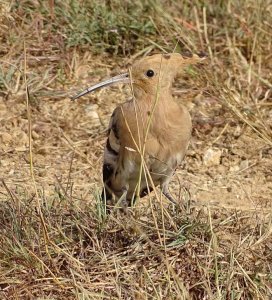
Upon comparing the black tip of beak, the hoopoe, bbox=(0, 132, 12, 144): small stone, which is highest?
the hoopoe

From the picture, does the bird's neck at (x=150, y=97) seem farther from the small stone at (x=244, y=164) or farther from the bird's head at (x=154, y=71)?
the small stone at (x=244, y=164)

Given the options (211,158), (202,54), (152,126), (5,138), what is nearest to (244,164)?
(211,158)

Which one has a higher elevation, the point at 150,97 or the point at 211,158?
the point at 150,97

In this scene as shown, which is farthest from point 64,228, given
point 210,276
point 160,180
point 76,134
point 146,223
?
point 76,134

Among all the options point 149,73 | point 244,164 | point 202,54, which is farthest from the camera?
point 202,54

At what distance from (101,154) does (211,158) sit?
553mm

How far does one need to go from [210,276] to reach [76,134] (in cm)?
180

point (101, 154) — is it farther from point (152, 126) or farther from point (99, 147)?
point (152, 126)

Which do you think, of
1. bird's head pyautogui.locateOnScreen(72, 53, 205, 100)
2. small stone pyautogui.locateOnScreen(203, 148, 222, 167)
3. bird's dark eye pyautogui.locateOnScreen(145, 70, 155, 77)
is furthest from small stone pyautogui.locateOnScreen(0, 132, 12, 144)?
bird's dark eye pyautogui.locateOnScreen(145, 70, 155, 77)

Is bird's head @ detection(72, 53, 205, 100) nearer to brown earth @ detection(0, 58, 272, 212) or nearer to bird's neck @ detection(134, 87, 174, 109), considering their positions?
bird's neck @ detection(134, 87, 174, 109)

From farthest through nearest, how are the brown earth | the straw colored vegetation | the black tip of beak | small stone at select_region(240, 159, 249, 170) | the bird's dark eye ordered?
the black tip of beak
small stone at select_region(240, 159, 249, 170)
the brown earth
the bird's dark eye
the straw colored vegetation

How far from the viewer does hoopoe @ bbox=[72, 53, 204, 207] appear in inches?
159

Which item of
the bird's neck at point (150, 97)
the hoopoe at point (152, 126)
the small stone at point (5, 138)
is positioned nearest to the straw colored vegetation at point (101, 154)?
the small stone at point (5, 138)

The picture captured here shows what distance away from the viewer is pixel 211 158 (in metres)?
4.85
